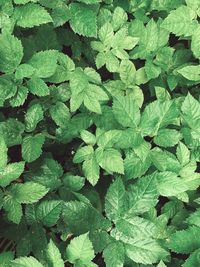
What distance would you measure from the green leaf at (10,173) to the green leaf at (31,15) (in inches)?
23.1

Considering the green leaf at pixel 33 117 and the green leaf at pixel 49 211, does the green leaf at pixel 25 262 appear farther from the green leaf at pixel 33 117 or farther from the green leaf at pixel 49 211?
the green leaf at pixel 33 117

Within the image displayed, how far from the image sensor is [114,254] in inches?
65.5

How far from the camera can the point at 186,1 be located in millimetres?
2045

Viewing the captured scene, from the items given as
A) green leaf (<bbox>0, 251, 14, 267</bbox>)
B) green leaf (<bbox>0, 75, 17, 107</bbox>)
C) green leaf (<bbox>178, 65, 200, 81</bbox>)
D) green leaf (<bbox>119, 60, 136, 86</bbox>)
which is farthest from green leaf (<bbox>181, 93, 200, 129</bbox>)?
green leaf (<bbox>0, 251, 14, 267</bbox>)

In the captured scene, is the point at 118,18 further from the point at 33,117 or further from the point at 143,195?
the point at 143,195

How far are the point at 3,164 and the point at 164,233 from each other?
744mm

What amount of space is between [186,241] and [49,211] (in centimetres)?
54

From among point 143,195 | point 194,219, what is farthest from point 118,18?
point 194,219

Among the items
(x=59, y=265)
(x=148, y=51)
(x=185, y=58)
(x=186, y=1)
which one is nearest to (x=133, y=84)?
(x=148, y=51)

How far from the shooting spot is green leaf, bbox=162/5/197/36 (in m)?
2.00

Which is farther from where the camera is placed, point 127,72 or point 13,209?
point 127,72

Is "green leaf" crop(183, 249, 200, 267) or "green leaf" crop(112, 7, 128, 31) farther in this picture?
"green leaf" crop(112, 7, 128, 31)

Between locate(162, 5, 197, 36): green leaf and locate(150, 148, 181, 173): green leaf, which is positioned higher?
locate(162, 5, 197, 36): green leaf

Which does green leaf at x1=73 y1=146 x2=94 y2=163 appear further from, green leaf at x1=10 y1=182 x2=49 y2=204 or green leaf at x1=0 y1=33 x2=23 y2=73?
green leaf at x1=0 y1=33 x2=23 y2=73
